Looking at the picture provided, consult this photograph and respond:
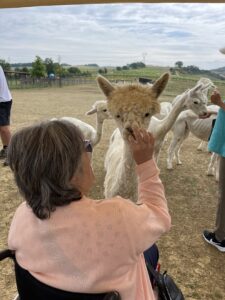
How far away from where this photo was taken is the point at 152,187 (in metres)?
0.94

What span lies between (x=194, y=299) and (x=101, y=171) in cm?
246

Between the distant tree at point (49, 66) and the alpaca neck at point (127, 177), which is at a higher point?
the distant tree at point (49, 66)


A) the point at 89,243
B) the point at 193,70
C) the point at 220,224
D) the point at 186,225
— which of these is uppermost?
the point at 193,70

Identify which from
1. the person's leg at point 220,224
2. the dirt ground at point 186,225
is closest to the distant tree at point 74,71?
the dirt ground at point 186,225

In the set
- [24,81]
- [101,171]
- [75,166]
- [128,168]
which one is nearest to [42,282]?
→ [75,166]

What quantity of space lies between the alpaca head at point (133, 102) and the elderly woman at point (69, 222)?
0.90m

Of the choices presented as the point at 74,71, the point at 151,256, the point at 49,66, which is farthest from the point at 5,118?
the point at 49,66

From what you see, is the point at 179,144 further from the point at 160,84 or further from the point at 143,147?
the point at 143,147

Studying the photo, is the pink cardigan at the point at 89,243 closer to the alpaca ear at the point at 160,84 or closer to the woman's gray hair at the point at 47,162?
the woman's gray hair at the point at 47,162

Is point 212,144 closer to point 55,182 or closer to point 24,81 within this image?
point 55,182

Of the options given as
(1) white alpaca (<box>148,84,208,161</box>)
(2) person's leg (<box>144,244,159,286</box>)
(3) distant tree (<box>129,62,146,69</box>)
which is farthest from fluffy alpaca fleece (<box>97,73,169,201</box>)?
(3) distant tree (<box>129,62,146,69</box>)

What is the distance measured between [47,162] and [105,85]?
1.24 meters

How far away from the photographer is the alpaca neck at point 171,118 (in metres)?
2.64

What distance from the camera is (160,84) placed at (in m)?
1.86
